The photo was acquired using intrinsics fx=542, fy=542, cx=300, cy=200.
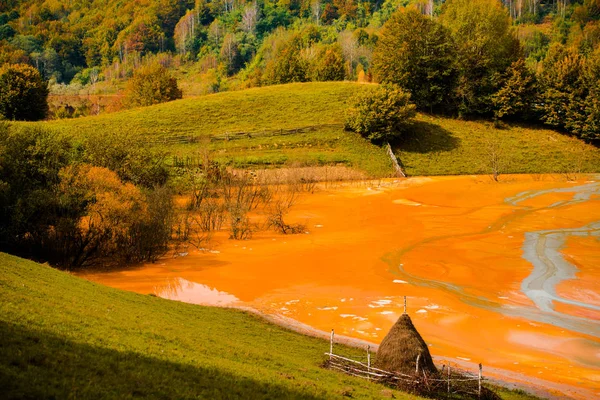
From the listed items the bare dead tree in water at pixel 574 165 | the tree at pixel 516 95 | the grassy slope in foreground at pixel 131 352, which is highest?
the tree at pixel 516 95

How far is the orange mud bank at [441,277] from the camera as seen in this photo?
68.9 ft

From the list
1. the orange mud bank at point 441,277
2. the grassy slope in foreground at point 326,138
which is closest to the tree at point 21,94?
the grassy slope in foreground at point 326,138

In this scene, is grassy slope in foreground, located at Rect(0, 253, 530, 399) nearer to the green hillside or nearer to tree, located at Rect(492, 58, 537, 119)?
the green hillside

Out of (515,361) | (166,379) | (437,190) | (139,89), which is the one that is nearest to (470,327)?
(515,361)

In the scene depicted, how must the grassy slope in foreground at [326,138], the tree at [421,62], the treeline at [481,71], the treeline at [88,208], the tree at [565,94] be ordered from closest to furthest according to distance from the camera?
the treeline at [88,208] < the grassy slope in foreground at [326,138] < the tree at [565,94] < the treeline at [481,71] < the tree at [421,62]

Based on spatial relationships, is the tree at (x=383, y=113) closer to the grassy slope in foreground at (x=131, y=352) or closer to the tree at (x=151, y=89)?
the tree at (x=151, y=89)

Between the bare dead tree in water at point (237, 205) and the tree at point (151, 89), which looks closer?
the bare dead tree in water at point (237, 205)

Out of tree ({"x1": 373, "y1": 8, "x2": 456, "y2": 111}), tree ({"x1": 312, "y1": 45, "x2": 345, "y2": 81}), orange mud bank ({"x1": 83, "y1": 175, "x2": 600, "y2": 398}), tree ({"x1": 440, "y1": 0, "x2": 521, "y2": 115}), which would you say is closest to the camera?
orange mud bank ({"x1": 83, "y1": 175, "x2": 600, "y2": 398})

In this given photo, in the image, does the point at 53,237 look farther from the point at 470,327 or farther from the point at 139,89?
the point at 139,89

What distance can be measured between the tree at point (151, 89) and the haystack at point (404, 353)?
3318 inches

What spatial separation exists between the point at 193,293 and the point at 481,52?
70.5 m

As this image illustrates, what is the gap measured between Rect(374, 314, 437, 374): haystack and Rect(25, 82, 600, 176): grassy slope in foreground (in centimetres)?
4486

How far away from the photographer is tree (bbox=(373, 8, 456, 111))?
270 feet

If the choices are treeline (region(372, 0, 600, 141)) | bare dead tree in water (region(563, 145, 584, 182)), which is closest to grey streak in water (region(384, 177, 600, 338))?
bare dead tree in water (region(563, 145, 584, 182))
